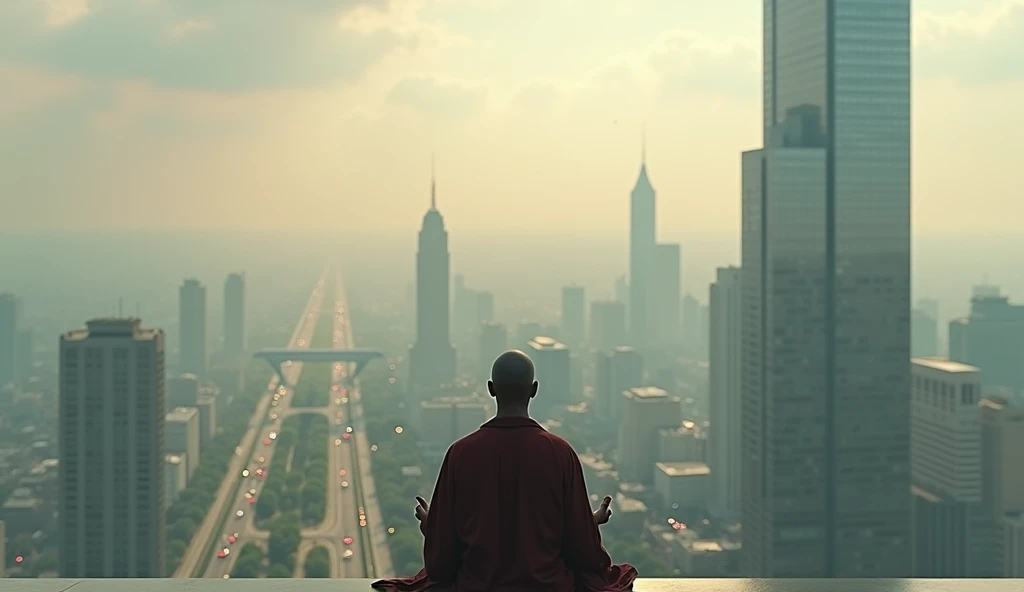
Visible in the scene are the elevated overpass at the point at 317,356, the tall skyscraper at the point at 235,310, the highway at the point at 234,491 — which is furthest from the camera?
the tall skyscraper at the point at 235,310

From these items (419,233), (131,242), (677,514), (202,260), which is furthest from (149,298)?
(677,514)

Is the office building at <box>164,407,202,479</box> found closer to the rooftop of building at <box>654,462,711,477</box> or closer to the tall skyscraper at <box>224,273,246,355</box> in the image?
the tall skyscraper at <box>224,273,246,355</box>

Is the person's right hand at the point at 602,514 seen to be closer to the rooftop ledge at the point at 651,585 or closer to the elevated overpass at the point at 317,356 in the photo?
the rooftop ledge at the point at 651,585

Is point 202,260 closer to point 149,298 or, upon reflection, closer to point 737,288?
point 149,298

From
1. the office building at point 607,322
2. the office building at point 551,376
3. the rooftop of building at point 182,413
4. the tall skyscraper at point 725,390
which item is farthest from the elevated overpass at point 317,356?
the tall skyscraper at point 725,390

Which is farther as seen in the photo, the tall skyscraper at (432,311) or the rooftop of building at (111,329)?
the tall skyscraper at (432,311)

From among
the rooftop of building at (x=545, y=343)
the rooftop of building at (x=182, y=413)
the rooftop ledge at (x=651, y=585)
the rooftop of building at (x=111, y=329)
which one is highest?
the rooftop of building at (x=111, y=329)

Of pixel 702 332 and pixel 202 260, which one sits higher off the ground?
pixel 202 260
